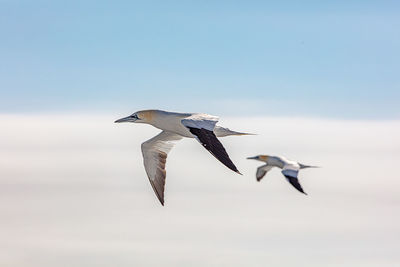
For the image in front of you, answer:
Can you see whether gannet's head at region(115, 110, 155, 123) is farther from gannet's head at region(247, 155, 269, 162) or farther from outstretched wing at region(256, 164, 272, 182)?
outstretched wing at region(256, 164, 272, 182)

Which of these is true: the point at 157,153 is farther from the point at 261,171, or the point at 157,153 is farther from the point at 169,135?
the point at 261,171

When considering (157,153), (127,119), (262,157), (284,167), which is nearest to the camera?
(284,167)

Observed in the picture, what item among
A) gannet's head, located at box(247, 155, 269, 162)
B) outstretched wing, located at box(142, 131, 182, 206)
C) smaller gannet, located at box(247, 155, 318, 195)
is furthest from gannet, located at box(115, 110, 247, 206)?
gannet's head, located at box(247, 155, 269, 162)

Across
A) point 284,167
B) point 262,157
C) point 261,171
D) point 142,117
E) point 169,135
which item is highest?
point 142,117

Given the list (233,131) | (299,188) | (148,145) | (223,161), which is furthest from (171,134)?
(223,161)

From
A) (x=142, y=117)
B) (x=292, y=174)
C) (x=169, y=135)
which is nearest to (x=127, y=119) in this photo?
(x=142, y=117)

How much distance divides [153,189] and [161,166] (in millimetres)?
1875

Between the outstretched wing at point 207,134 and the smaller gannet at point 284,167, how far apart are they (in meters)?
5.82

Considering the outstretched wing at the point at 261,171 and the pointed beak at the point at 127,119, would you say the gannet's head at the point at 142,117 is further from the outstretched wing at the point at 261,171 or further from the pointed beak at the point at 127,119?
the outstretched wing at the point at 261,171

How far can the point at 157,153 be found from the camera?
54.2m

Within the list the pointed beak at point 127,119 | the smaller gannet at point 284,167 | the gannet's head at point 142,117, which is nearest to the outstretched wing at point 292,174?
the smaller gannet at point 284,167

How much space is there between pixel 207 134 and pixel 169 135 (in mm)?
12999

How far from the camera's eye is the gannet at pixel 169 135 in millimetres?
39312

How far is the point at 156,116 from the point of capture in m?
49.9
